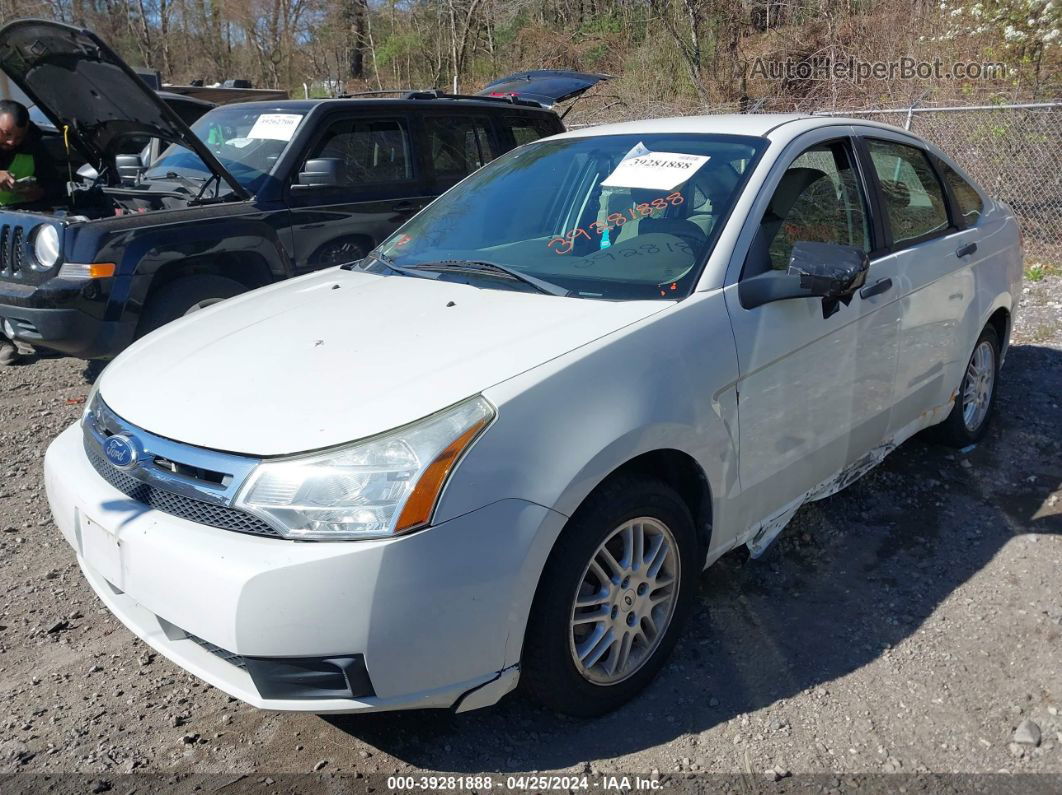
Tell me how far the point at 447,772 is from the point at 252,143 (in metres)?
4.90

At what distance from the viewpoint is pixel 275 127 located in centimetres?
605

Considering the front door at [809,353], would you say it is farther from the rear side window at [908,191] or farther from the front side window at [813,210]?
the rear side window at [908,191]

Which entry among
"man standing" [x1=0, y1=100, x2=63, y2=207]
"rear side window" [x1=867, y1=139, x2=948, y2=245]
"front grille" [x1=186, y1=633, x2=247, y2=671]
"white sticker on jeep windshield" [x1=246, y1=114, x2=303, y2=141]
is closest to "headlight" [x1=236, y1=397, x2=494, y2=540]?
"front grille" [x1=186, y1=633, x2=247, y2=671]

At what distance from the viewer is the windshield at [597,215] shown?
2.96 m

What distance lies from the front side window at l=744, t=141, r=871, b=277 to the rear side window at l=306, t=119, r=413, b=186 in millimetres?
3582

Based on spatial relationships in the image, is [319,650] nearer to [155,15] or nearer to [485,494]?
[485,494]

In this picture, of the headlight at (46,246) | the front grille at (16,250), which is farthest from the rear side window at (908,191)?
the front grille at (16,250)

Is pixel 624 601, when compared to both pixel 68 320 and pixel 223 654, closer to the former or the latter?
pixel 223 654

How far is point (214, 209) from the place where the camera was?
543 cm

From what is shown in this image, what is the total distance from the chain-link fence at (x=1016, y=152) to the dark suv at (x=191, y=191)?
461 centimetres

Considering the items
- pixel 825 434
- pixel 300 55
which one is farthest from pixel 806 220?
pixel 300 55

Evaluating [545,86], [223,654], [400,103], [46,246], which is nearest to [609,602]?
[223,654]

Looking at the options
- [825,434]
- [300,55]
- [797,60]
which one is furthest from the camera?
[300,55]

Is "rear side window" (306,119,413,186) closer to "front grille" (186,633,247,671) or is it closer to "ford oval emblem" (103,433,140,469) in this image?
"ford oval emblem" (103,433,140,469)
